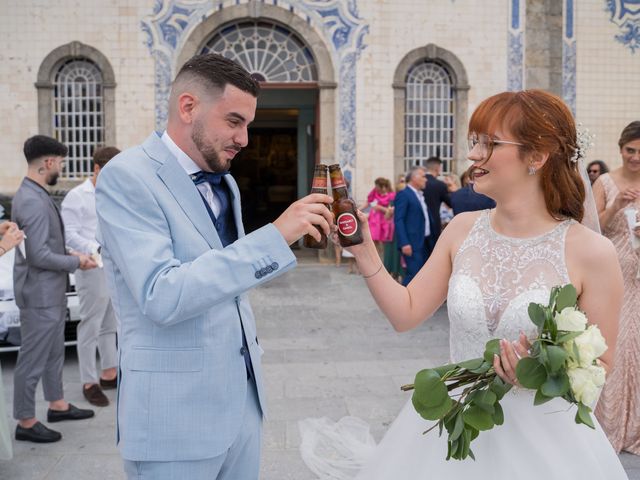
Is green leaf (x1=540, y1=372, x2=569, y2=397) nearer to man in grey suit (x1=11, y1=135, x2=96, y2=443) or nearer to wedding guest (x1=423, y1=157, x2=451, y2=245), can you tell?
man in grey suit (x1=11, y1=135, x2=96, y2=443)

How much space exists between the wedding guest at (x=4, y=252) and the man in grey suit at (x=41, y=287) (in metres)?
0.52

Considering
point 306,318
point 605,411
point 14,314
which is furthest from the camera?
point 306,318

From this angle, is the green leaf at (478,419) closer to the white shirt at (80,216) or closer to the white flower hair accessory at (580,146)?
the white flower hair accessory at (580,146)

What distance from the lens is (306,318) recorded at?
9.88 meters

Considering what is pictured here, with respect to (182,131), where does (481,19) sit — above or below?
above

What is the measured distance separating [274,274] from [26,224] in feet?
13.1

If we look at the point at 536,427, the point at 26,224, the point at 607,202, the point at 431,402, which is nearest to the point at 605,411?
the point at 607,202

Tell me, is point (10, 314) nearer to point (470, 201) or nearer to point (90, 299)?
point (90, 299)

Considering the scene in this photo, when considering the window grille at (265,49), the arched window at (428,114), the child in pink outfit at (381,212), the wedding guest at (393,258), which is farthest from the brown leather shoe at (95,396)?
the arched window at (428,114)

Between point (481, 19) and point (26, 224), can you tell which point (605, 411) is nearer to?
point (26, 224)

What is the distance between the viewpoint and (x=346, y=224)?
2.87 meters

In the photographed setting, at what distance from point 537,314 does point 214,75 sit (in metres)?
1.30

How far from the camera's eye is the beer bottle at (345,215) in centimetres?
284

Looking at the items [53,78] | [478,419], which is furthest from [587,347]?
[53,78]
